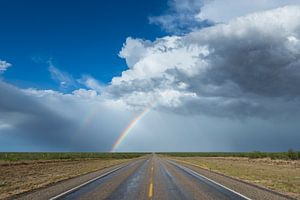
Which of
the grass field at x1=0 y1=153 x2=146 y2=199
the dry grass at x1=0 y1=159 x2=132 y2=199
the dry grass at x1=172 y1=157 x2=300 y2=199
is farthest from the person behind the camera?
the grass field at x1=0 y1=153 x2=146 y2=199

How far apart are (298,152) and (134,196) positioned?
65.1m

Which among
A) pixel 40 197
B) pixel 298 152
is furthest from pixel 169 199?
pixel 298 152

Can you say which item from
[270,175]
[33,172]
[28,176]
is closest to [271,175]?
[270,175]

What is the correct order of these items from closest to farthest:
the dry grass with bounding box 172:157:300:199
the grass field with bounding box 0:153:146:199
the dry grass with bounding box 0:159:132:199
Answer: the dry grass with bounding box 0:159:132:199 → the dry grass with bounding box 172:157:300:199 → the grass field with bounding box 0:153:146:199

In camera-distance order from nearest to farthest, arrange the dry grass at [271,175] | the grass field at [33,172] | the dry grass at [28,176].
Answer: the dry grass at [28,176], the dry grass at [271,175], the grass field at [33,172]

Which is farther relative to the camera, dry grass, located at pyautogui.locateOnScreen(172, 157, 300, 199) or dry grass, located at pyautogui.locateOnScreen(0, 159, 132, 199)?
dry grass, located at pyautogui.locateOnScreen(172, 157, 300, 199)

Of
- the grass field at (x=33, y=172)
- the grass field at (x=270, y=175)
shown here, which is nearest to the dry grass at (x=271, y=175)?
the grass field at (x=270, y=175)

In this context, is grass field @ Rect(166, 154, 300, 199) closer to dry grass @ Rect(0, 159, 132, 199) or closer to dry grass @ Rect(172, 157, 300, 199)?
dry grass @ Rect(172, 157, 300, 199)

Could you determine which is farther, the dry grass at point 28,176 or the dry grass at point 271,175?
the dry grass at point 271,175

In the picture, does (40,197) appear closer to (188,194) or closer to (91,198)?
(91,198)

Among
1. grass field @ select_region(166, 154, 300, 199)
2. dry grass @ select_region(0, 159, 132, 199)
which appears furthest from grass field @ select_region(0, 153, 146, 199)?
grass field @ select_region(166, 154, 300, 199)

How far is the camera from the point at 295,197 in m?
14.4

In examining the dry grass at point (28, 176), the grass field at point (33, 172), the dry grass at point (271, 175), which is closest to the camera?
the dry grass at point (28, 176)

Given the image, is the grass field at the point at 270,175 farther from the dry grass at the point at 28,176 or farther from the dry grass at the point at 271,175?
the dry grass at the point at 28,176
